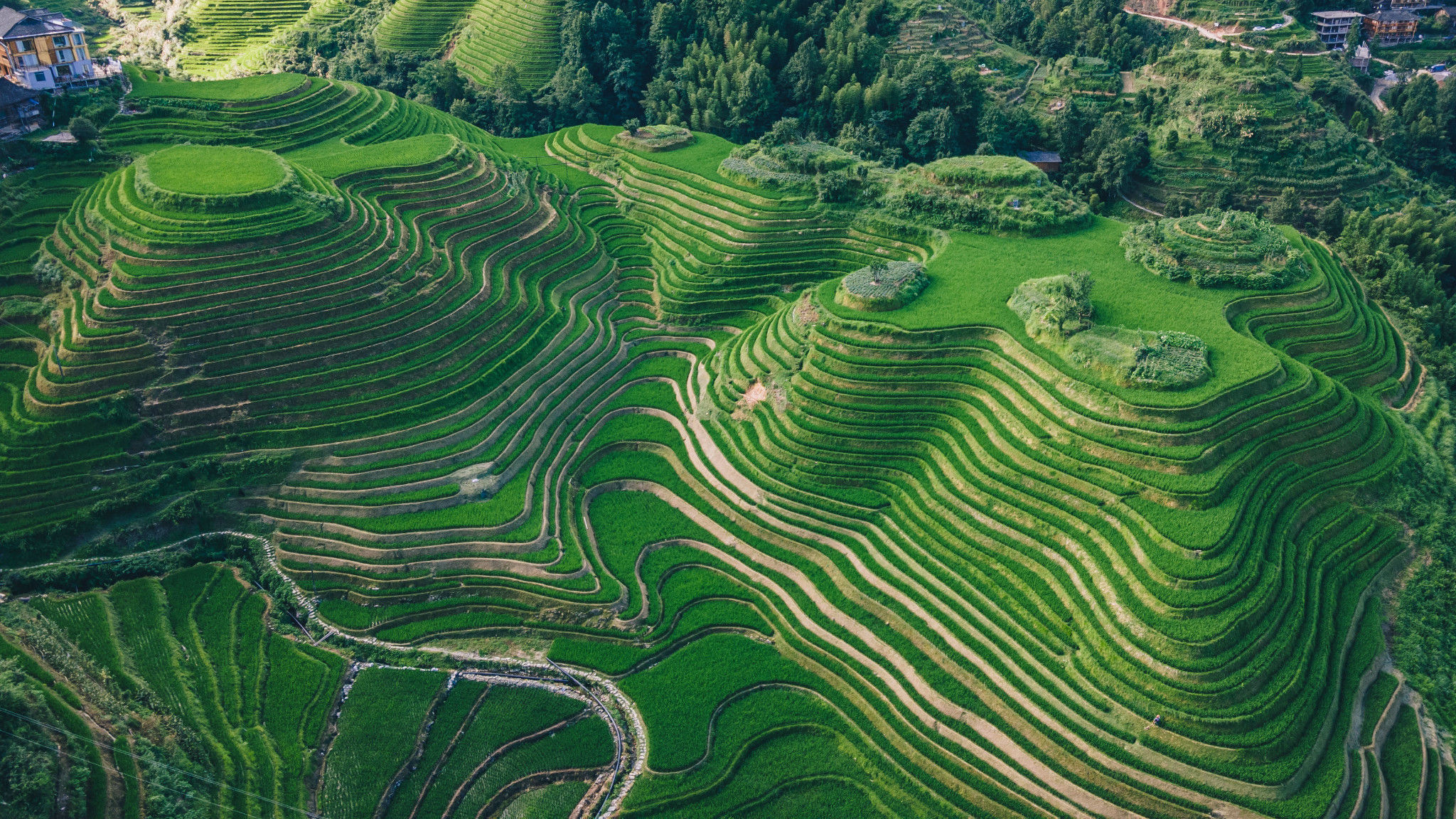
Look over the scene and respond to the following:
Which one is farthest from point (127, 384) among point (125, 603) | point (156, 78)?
point (156, 78)

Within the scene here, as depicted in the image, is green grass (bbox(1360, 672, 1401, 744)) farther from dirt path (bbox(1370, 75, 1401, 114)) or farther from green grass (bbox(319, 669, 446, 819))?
dirt path (bbox(1370, 75, 1401, 114))

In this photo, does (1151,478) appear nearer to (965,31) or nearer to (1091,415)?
(1091,415)

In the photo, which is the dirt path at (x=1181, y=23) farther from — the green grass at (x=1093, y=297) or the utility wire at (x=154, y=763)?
the utility wire at (x=154, y=763)

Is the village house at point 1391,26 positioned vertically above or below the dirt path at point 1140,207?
above

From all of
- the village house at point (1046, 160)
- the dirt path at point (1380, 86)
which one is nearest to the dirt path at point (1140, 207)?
the village house at point (1046, 160)

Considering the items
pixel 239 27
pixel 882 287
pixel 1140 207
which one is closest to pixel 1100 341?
pixel 882 287
